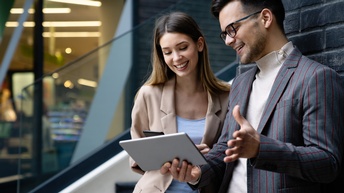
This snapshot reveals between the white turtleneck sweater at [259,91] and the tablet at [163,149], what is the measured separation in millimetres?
186

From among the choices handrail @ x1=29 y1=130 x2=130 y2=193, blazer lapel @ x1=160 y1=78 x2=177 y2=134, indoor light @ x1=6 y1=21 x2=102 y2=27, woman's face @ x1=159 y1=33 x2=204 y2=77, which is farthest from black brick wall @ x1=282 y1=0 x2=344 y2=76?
indoor light @ x1=6 y1=21 x2=102 y2=27

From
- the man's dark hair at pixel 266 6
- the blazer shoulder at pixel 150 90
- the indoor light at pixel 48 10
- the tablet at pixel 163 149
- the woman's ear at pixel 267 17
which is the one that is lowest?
the tablet at pixel 163 149

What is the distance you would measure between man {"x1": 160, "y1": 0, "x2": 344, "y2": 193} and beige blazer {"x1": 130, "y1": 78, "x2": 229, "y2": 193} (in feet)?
1.64

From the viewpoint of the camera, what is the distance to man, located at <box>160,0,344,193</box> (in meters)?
2.33

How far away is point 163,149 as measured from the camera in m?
2.71

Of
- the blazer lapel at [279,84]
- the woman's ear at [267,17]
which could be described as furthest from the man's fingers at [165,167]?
the woman's ear at [267,17]

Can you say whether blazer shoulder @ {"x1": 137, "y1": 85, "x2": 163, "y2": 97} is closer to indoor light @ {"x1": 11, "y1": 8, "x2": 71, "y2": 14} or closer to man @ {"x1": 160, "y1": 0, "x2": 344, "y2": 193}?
man @ {"x1": 160, "y1": 0, "x2": 344, "y2": 193}

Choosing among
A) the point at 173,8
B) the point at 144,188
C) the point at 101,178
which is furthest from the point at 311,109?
the point at 173,8

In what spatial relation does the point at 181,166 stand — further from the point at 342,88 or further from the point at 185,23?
the point at 185,23

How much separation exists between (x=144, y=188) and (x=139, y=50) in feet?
8.13

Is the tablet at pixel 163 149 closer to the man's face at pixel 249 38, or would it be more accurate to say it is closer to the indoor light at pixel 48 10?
the man's face at pixel 249 38

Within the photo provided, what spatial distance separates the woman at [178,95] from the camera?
340 cm

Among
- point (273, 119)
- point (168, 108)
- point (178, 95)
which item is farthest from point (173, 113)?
point (273, 119)

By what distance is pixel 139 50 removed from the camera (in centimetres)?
573
